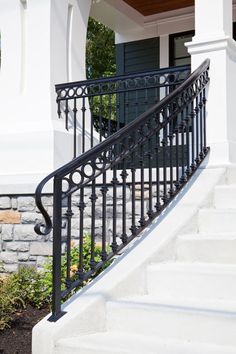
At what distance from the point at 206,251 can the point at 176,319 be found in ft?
2.53

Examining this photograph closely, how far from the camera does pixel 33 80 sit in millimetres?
5762

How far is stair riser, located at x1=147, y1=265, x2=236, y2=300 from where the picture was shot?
3170mm

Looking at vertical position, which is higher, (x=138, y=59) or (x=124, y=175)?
(x=138, y=59)

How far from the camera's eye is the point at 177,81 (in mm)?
5172

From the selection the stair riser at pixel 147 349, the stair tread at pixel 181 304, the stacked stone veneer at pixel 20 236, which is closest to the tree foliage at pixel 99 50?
the stacked stone veneer at pixel 20 236

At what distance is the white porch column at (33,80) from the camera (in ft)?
18.0

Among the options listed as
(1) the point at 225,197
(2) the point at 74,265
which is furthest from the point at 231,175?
(2) the point at 74,265

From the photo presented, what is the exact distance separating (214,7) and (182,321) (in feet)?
10.3

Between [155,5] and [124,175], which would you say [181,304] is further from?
[155,5]

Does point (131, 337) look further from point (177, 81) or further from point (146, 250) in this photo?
point (177, 81)

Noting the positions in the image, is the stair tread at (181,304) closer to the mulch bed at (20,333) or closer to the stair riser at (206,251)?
the stair riser at (206,251)

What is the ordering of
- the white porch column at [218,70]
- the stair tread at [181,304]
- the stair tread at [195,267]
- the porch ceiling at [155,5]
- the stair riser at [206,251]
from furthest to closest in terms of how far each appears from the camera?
the porch ceiling at [155,5] → the white porch column at [218,70] → the stair riser at [206,251] → the stair tread at [195,267] → the stair tread at [181,304]

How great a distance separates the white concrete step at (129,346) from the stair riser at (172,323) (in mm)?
47

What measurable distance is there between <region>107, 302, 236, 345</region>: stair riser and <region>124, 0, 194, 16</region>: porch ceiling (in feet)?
19.0
